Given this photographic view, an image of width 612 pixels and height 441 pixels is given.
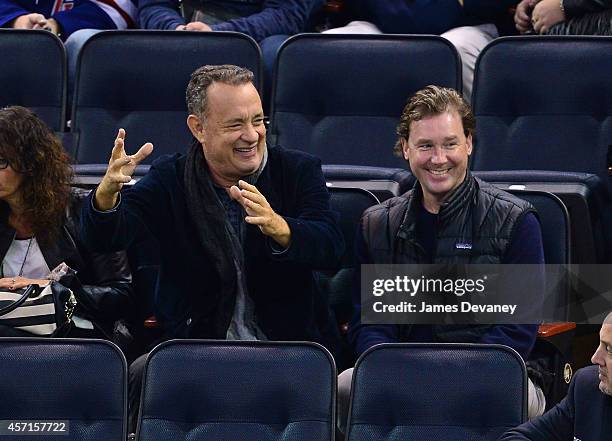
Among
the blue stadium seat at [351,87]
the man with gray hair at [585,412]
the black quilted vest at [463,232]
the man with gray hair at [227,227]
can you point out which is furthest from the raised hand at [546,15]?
the man with gray hair at [585,412]

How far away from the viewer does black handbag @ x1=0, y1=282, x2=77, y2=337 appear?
3.92 m

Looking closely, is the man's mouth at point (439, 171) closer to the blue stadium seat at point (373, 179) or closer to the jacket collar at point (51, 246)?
the blue stadium seat at point (373, 179)

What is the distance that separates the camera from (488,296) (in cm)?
399

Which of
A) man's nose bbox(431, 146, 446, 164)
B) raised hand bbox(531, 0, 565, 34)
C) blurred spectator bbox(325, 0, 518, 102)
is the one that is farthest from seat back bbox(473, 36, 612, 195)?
man's nose bbox(431, 146, 446, 164)

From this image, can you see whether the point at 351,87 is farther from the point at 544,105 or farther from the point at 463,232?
the point at 463,232

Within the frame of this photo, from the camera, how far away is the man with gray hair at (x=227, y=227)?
4070mm

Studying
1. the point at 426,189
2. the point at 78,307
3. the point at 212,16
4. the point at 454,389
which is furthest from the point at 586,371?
the point at 212,16

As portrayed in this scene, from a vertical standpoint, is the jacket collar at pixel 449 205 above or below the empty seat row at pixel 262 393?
above

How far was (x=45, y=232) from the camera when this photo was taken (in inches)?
166

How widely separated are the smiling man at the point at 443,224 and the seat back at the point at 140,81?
1.24 m

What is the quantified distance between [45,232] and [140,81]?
1.20 meters

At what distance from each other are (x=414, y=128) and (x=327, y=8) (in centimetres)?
186

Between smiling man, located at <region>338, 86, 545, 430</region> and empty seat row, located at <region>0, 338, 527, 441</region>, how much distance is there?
320mm

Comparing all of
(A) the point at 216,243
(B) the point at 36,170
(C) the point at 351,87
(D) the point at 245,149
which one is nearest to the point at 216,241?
(A) the point at 216,243
